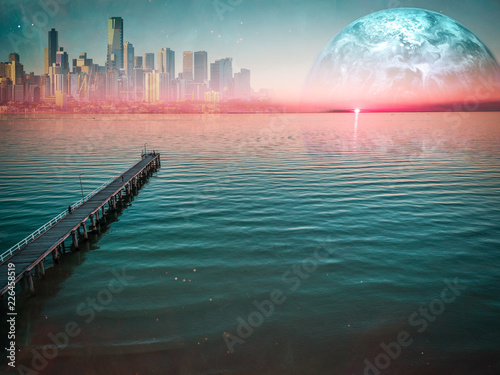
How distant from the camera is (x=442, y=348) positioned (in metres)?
18.8

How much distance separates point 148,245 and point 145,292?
8400 mm

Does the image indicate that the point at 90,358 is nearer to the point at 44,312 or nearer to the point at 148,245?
the point at 44,312
